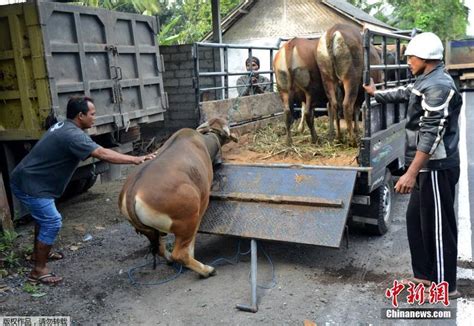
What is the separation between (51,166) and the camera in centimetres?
433

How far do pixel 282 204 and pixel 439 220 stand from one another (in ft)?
4.52

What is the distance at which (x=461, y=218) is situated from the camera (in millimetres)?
5699

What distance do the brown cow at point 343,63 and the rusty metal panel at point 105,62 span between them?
2743 millimetres

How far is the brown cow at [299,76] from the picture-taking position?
17.8 feet

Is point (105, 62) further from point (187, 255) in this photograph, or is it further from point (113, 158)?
point (187, 255)

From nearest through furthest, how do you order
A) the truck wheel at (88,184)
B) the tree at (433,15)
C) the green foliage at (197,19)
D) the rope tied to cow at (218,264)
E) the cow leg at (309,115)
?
the rope tied to cow at (218,264), the cow leg at (309,115), the truck wheel at (88,184), the green foliage at (197,19), the tree at (433,15)

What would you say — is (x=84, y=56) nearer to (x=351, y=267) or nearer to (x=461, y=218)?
(x=351, y=267)

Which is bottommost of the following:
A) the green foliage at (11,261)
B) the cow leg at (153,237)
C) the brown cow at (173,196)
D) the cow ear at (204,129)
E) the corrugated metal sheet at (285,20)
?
the green foliage at (11,261)

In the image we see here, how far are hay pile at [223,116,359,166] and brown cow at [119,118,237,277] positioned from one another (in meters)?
0.91

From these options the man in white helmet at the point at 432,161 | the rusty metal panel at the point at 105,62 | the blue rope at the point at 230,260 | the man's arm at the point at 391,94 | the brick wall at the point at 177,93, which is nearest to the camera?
the man in white helmet at the point at 432,161

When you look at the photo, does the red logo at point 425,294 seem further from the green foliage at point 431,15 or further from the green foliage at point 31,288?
the green foliage at point 431,15

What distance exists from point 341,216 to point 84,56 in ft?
12.0

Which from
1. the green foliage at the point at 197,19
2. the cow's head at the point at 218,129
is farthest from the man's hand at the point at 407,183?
the green foliage at the point at 197,19

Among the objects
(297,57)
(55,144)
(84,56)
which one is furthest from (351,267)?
(84,56)
